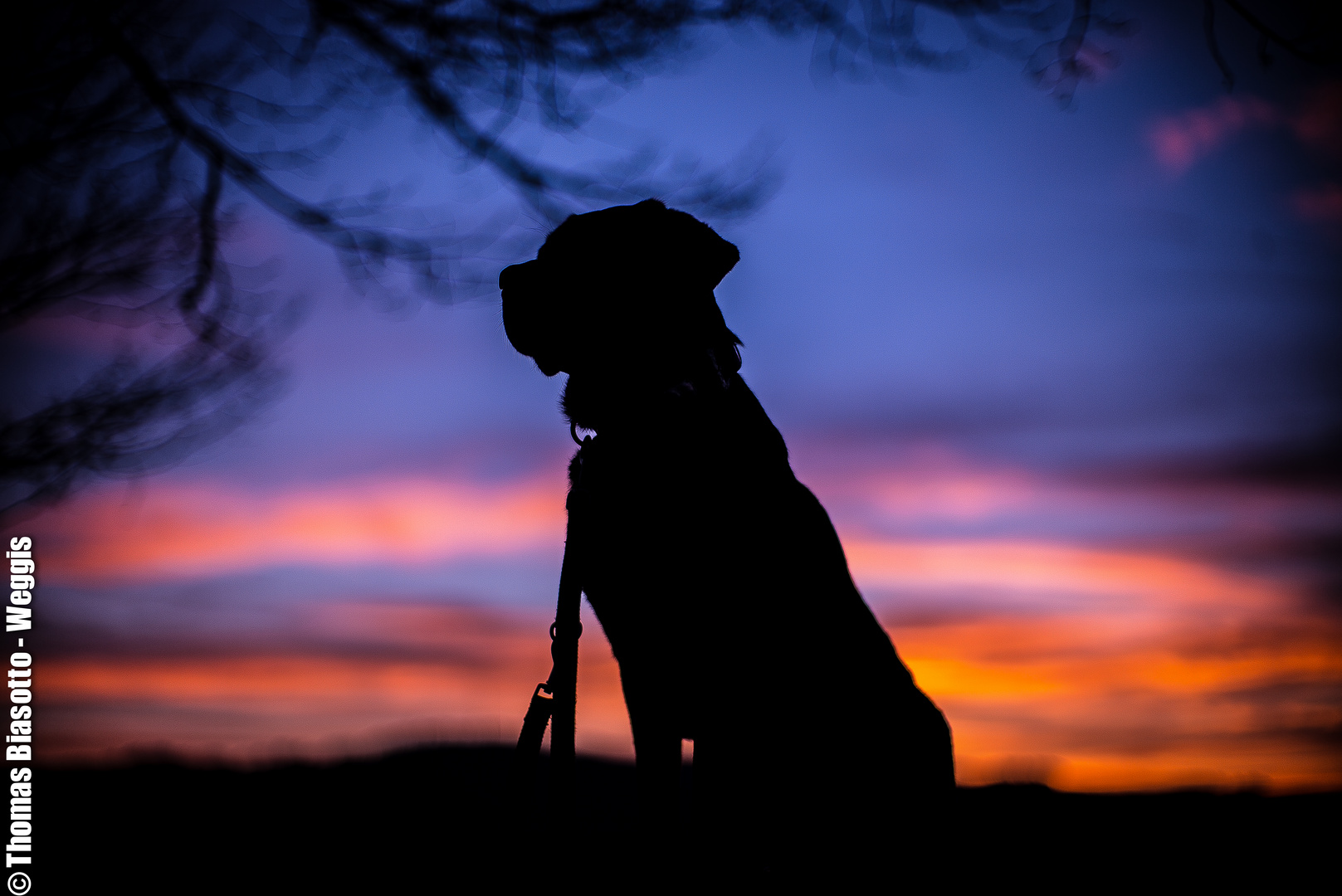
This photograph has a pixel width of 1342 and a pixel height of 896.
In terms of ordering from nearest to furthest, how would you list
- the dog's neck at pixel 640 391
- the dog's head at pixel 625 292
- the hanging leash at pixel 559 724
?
the hanging leash at pixel 559 724 → the dog's neck at pixel 640 391 → the dog's head at pixel 625 292

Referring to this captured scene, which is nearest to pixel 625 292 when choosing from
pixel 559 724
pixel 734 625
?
pixel 734 625

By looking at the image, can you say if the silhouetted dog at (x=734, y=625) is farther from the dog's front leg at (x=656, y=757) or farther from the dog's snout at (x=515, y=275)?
the dog's snout at (x=515, y=275)

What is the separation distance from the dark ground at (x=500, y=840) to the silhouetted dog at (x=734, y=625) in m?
0.18

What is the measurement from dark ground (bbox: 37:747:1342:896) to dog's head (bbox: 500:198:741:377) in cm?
137

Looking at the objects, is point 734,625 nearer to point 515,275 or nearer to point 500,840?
point 500,840

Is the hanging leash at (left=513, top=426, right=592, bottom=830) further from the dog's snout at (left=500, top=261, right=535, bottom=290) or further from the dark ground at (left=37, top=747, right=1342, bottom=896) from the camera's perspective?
the dog's snout at (left=500, top=261, right=535, bottom=290)

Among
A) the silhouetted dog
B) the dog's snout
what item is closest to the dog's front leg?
the silhouetted dog

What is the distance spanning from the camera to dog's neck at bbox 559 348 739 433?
2.43 m

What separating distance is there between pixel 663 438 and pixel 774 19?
8.80ft

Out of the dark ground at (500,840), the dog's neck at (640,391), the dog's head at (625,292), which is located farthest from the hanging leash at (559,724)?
the dog's head at (625,292)

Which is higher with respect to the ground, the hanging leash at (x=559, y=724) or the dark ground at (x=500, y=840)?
the hanging leash at (x=559, y=724)

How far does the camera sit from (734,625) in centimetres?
225

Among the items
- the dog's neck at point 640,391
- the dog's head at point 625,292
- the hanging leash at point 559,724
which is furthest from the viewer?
the dog's head at point 625,292

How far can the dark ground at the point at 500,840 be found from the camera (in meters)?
2.26
